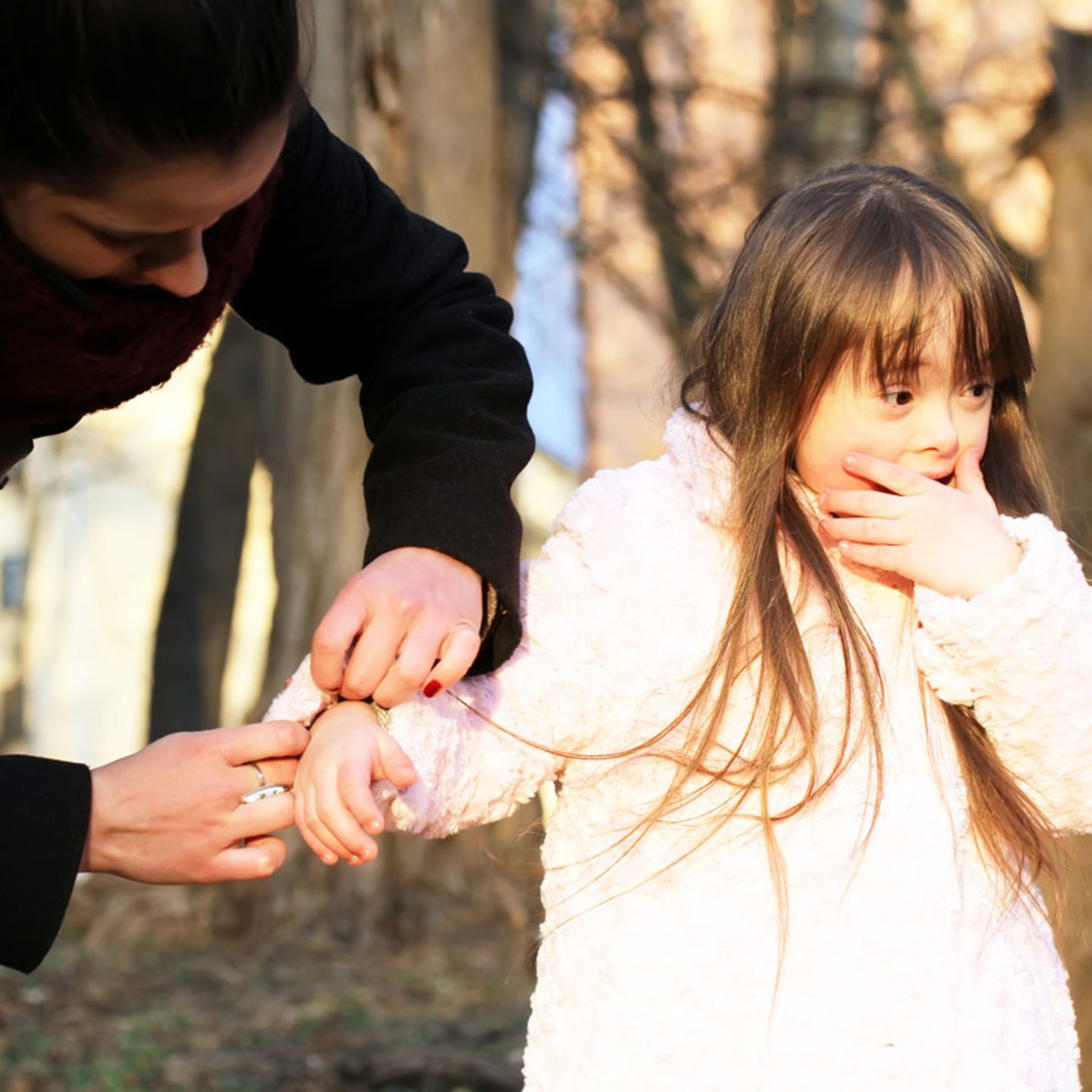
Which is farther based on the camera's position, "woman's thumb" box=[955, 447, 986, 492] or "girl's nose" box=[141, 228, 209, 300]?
"woman's thumb" box=[955, 447, 986, 492]

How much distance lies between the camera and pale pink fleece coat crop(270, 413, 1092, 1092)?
1.96m

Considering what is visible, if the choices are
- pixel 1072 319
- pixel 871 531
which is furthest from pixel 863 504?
pixel 1072 319

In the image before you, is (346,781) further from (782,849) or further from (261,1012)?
(261,1012)

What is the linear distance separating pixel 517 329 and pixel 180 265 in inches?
289

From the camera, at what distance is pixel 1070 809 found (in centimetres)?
207

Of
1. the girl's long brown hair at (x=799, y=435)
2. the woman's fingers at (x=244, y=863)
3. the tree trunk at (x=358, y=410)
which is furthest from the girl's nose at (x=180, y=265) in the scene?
the tree trunk at (x=358, y=410)

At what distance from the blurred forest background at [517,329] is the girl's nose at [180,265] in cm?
33

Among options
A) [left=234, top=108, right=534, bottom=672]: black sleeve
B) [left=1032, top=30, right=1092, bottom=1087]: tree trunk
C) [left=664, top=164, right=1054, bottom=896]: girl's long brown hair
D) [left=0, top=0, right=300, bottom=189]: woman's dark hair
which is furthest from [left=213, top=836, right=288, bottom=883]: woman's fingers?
[left=1032, top=30, right=1092, bottom=1087]: tree trunk

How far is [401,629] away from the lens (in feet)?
5.81

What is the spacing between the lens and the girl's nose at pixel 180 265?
1.64 metres

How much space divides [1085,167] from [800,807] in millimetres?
2764

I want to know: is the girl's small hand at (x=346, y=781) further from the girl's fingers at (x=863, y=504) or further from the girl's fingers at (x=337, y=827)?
the girl's fingers at (x=863, y=504)

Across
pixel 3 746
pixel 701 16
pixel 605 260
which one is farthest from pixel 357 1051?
pixel 3 746

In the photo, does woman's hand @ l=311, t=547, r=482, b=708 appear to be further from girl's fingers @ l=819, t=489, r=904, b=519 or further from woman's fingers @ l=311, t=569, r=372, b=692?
girl's fingers @ l=819, t=489, r=904, b=519
